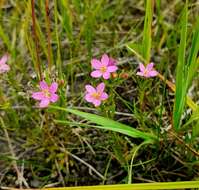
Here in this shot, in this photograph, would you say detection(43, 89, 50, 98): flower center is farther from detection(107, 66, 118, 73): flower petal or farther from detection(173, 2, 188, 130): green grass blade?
detection(173, 2, 188, 130): green grass blade

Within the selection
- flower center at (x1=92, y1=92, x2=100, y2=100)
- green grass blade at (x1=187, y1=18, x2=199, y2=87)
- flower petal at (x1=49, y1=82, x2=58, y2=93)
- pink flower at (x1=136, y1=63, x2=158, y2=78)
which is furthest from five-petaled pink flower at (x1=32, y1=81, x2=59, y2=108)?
green grass blade at (x1=187, y1=18, x2=199, y2=87)

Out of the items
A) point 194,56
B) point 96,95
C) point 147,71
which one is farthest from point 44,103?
point 194,56

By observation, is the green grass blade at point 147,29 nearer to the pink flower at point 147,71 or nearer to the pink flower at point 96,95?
the pink flower at point 147,71

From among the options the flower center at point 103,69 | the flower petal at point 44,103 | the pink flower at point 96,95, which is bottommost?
the flower petal at point 44,103

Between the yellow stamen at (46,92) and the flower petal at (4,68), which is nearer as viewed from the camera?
the yellow stamen at (46,92)

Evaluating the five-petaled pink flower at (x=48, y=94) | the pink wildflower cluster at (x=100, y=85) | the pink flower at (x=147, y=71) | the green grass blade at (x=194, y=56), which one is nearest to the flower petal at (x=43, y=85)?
the five-petaled pink flower at (x=48, y=94)

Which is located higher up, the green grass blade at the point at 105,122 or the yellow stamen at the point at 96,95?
the yellow stamen at the point at 96,95

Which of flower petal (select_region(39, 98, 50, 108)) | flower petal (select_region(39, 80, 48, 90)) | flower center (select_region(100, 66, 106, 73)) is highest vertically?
flower center (select_region(100, 66, 106, 73))

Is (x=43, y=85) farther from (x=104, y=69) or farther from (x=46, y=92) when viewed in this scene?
(x=104, y=69)

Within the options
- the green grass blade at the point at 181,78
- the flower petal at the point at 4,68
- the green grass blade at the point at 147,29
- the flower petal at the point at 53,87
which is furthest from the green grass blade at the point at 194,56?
the flower petal at the point at 4,68

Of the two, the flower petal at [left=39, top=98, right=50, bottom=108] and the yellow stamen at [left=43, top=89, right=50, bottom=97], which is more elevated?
the yellow stamen at [left=43, top=89, right=50, bottom=97]

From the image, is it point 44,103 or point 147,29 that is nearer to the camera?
point 44,103
